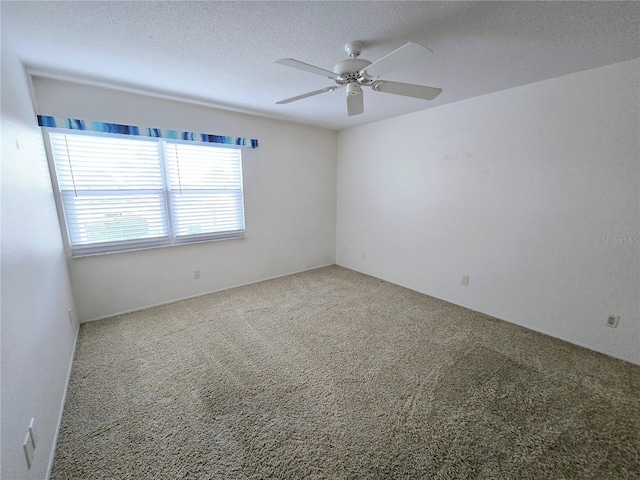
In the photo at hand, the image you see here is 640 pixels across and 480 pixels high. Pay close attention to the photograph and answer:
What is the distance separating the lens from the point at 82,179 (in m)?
2.48

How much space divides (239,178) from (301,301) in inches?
71.3

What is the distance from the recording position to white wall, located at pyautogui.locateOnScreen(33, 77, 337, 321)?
2574mm

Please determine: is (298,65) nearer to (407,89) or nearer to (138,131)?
(407,89)

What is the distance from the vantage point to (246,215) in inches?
143

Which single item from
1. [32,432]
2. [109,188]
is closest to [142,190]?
[109,188]

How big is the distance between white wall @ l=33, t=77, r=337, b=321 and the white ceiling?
30 cm

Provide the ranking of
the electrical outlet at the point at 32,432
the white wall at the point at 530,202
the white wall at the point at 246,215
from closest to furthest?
the electrical outlet at the point at 32,432 < the white wall at the point at 530,202 < the white wall at the point at 246,215

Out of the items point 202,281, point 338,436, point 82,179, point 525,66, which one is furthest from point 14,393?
point 525,66

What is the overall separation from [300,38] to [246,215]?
2359 mm

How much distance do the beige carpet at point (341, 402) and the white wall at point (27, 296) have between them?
0.25m

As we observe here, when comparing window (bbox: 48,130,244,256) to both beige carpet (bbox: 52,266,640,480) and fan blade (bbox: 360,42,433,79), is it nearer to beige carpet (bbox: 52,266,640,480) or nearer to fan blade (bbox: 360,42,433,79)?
beige carpet (bbox: 52,266,640,480)

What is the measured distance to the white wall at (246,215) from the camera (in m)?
2.57

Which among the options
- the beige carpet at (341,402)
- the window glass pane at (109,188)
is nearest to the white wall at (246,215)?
the window glass pane at (109,188)

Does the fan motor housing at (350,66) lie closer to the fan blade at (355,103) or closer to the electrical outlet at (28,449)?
the fan blade at (355,103)
